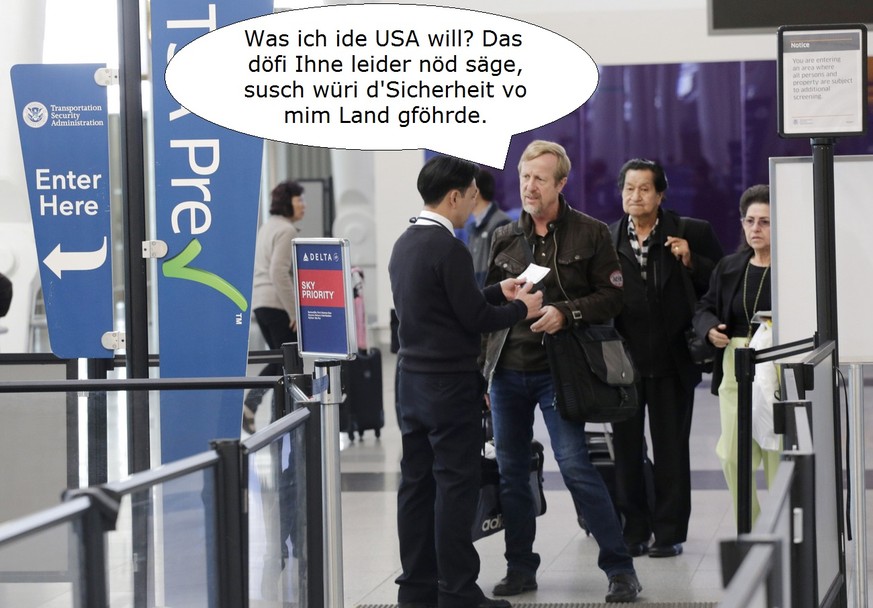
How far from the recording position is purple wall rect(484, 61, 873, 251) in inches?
427

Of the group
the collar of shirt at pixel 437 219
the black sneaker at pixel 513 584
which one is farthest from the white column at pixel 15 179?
the black sneaker at pixel 513 584

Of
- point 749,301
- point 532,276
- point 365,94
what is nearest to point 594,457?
point 749,301

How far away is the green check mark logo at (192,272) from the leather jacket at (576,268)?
962 mm

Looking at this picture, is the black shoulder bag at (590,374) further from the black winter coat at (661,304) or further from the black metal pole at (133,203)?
the black metal pole at (133,203)

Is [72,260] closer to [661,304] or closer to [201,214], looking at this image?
[201,214]

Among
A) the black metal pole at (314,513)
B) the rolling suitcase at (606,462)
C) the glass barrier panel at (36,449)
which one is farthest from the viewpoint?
the rolling suitcase at (606,462)

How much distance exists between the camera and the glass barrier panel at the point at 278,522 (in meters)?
2.62

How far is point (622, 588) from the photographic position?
4.42 metres

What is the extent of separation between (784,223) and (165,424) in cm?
218

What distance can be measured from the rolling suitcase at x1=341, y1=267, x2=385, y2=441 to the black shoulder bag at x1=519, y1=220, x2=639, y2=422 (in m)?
3.57

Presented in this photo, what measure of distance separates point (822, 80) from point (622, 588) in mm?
1829

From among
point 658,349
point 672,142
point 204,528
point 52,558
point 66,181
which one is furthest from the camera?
point 672,142

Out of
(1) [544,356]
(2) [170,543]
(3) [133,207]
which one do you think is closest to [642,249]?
(1) [544,356]

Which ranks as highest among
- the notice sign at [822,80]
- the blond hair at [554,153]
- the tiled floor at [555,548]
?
the notice sign at [822,80]
